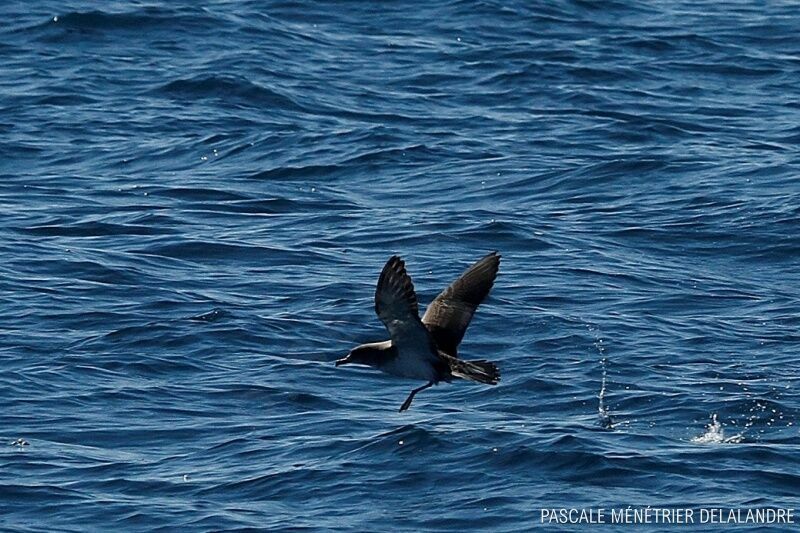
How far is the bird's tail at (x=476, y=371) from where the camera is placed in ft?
30.9

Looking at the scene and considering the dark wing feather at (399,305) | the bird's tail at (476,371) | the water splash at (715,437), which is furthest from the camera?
the water splash at (715,437)

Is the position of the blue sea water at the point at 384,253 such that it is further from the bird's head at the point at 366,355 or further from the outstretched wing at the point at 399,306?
the outstretched wing at the point at 399,306

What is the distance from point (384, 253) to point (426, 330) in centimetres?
512

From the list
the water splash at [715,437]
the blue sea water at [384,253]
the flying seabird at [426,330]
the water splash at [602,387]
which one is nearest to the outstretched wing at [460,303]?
the flying seabird at [426,330]

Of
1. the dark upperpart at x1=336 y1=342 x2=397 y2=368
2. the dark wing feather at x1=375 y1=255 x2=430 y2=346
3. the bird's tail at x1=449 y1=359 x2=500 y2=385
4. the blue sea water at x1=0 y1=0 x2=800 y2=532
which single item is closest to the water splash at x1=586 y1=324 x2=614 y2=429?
the blue sea water at x1=0 y1=0 x2=800 y2=532

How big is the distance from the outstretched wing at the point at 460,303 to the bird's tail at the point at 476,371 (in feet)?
0.99

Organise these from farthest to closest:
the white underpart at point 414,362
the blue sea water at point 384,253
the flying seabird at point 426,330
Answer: the blue sea water at point 384,253 < the white underpart at point 414,362 < the flying seabird at point 426,330

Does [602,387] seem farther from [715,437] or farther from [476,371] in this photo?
[476,371]

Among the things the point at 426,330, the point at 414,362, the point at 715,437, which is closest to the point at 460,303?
the point at 414,362

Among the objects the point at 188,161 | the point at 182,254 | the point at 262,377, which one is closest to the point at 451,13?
the point at 188,161

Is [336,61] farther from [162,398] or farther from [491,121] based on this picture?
[162,398]

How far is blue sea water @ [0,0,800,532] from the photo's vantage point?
10195 mm

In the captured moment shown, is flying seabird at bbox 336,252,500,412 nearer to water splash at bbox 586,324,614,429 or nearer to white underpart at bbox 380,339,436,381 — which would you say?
white underpart at bbox 380,339,436,381

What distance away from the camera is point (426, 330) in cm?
942
